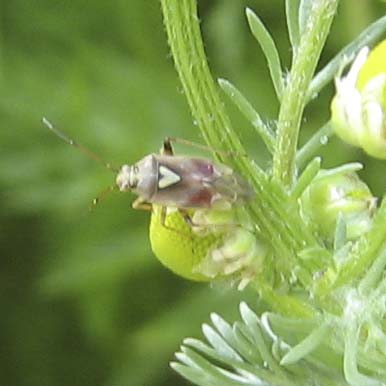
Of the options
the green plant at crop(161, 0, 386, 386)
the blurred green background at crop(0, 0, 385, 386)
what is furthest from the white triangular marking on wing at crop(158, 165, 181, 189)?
the blurred green background at crop(0, 0, 385, 386)

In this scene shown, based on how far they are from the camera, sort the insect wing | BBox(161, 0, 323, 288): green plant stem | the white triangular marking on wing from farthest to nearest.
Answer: the white triangular marking on wing < the insect wing < BBox(161, 0, 323, 288): green plant stem

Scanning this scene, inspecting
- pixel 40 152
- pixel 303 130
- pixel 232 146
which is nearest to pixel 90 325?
pixel 40 152

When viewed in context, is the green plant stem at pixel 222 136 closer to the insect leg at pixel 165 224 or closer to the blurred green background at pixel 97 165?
the insect leg at pixel 165 224

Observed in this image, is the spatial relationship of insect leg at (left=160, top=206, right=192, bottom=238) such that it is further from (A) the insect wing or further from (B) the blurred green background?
(B) the blurred green background

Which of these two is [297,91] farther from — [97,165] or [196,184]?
[97,165]

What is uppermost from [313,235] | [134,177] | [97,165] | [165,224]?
[97,165]

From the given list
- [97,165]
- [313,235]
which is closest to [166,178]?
[313,235]

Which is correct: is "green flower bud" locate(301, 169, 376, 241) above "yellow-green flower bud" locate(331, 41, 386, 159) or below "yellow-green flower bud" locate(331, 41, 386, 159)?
Result: below
